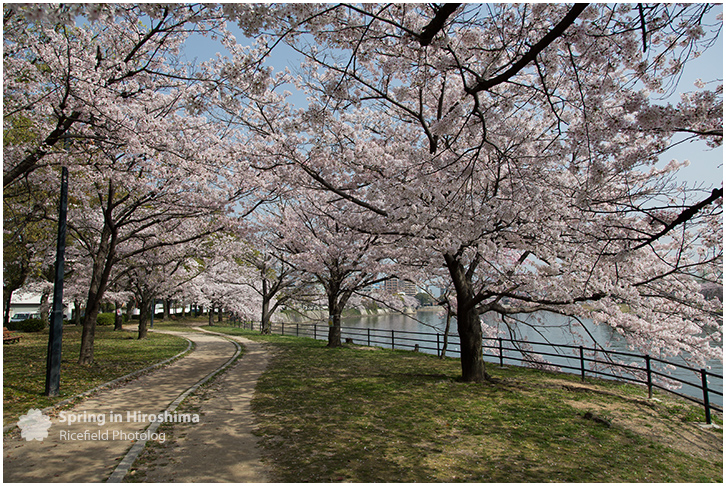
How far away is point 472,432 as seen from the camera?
5.63 metres

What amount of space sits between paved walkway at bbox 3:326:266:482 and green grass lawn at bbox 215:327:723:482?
0.38 m

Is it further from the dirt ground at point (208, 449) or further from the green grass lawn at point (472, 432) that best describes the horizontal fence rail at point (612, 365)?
the dirt ground at point (208, 449)

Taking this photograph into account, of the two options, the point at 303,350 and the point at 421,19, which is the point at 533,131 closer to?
the point at 421,19

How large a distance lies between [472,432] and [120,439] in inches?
198

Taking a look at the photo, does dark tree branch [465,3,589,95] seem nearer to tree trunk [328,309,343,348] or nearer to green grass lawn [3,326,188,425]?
green grass lawn [3,326,188,425]

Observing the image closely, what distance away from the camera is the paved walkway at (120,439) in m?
4.12

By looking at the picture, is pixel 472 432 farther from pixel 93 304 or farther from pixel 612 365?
pixel 93 304

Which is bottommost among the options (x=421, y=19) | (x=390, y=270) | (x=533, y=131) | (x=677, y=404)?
(x=677, y=404)

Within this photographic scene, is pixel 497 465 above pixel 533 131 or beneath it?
beneath

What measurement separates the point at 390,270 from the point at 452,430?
9270mm

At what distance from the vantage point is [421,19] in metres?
6.59

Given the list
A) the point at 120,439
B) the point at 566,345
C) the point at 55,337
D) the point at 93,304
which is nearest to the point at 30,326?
the point at 93,304

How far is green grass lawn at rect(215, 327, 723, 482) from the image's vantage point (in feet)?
14.5

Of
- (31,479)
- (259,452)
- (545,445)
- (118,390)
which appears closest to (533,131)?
(545,445)
